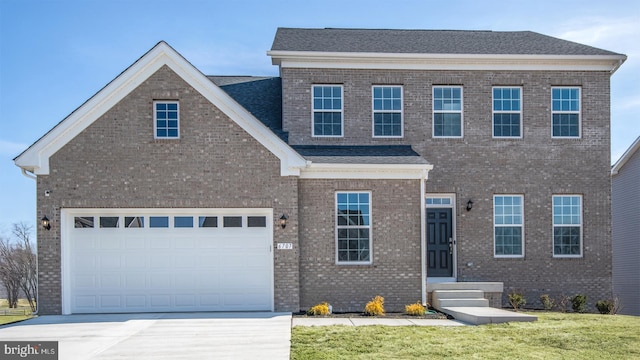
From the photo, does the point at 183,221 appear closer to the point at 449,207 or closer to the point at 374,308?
the point at 374,308

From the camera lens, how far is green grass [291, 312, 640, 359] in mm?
9273

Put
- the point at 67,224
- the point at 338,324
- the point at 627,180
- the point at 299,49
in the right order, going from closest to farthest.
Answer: the point at 338,324 → the point at 67,224 → the point at 299,49 → the point at 627,180

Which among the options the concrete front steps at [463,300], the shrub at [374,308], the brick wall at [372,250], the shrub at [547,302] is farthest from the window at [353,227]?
the shrub at [547,302]

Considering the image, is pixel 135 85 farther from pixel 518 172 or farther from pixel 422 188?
pixel 518 172

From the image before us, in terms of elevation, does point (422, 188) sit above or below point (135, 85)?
below

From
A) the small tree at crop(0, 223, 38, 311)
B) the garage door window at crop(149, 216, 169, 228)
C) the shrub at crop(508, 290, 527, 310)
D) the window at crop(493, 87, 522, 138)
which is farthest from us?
the small tree at crop(0, 223, 38, 311)

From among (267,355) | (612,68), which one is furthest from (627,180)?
(267,355)

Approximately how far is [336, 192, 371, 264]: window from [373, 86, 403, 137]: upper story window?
8.70 ft

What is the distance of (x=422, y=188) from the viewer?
15.0m

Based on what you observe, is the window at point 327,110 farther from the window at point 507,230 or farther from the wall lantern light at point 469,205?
the window at point 507,230

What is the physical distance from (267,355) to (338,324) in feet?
10.5

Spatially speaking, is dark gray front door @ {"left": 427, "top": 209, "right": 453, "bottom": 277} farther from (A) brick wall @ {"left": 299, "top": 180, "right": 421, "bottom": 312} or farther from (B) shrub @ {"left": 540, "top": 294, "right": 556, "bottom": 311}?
(B) shrub @ {"left": 540, "top": 294, "right": 556, "bottom": 311}

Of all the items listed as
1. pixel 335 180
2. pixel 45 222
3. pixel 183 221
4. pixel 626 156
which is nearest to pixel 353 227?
pixel 335 180

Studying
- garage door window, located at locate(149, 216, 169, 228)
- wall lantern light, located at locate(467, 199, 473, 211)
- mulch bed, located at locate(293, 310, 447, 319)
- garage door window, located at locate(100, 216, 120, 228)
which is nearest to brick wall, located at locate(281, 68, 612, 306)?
wall lantern light, located at locate(467, 199, 473, 211)
